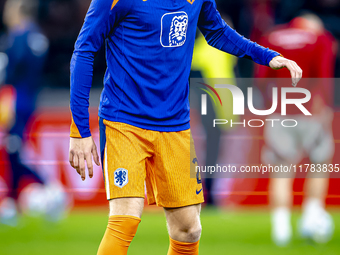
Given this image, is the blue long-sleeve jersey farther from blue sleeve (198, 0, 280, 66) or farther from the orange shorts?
blue sleeve (198, 0, 280, 66)

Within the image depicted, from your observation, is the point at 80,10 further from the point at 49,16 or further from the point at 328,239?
the point at 328,239

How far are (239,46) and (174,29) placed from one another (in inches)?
16.4

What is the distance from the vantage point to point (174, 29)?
228 centimetres

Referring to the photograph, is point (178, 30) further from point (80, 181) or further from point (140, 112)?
point (80, 181)

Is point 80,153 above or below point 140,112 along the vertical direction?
below

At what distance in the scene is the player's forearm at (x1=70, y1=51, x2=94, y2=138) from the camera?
2.16 m

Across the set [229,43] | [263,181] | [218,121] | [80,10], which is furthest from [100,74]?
[229,43]

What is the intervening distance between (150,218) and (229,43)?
2.79 m

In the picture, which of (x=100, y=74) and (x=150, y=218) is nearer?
(x=150, y=218)

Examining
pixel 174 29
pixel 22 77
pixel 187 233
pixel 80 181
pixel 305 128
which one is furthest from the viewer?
pixel 80 181

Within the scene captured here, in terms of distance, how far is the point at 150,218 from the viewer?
16.4 feet

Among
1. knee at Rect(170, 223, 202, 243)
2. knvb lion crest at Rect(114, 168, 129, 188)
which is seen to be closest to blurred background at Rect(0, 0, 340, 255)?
knee at Rect(170, 223, 202, 243)

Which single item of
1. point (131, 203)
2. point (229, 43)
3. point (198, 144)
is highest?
point (229, 43)

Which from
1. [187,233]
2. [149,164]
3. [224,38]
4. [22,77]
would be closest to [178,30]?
[224,38]
